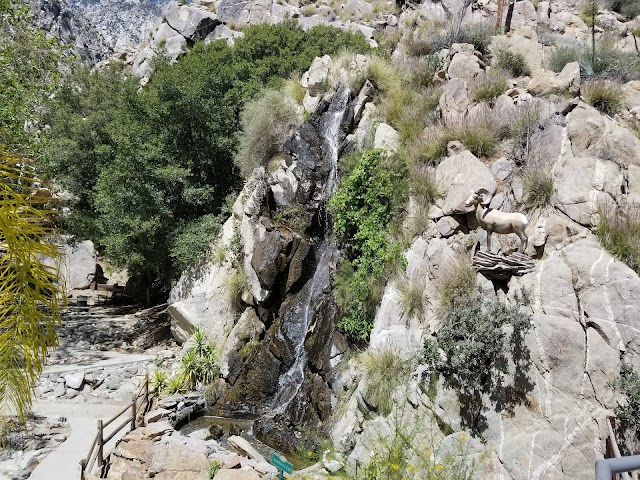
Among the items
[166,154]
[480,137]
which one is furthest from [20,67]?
[480,137]

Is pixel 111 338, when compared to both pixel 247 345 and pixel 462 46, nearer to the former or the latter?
pixel 247 345

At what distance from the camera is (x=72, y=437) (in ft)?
28.7

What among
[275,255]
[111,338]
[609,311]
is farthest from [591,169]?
[111,338]

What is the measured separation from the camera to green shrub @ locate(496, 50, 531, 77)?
1098cm

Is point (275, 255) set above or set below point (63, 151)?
below

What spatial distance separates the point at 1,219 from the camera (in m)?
2.95

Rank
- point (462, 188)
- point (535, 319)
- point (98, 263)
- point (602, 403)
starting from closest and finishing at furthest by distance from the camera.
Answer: point (602, 403) < point (535, 319) < point (462, 188) < point (98, 263)

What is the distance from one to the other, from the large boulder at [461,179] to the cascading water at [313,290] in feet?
10.3

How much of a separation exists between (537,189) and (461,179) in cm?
129

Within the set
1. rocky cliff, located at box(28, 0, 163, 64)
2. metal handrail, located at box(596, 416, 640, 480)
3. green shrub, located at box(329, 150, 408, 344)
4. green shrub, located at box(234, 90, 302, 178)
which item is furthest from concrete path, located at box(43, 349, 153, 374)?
rocky cliff, located at box(28, 0, 163, 64)

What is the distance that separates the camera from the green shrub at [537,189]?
7.07m

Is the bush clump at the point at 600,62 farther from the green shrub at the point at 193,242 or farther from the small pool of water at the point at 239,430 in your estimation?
the green shrub at the point at 193,242

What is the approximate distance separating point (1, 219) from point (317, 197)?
29.8 ft

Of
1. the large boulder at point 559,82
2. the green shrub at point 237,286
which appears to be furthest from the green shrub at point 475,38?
the green shrub at point 237,286
